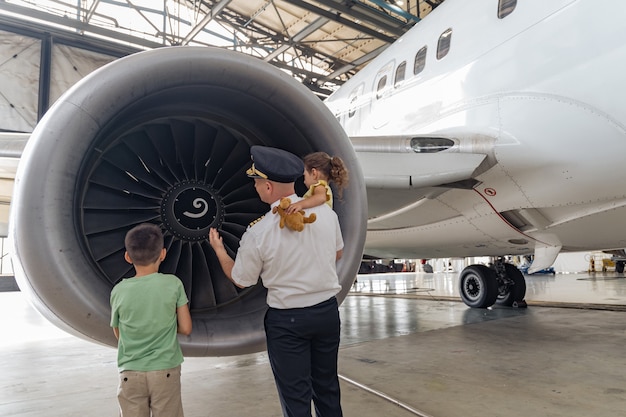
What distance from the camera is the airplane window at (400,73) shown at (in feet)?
13.8

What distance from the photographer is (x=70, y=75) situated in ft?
36.7

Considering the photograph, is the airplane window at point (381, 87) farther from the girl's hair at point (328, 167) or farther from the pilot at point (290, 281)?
the pilot at point (290, 281)

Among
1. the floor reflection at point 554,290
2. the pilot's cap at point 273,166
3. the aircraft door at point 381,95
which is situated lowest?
the floor reflection at point 554,290

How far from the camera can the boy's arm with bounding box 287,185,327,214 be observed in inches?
55.6

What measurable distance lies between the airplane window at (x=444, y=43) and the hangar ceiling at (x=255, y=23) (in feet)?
20.5

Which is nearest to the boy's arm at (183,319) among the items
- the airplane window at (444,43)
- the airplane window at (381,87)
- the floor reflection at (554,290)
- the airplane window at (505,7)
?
the airplane window at (505,7)

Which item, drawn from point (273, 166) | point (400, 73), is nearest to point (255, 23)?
point (400, 73)

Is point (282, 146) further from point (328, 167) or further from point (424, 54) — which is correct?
point (424, 54)

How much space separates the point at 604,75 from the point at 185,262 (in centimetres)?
236

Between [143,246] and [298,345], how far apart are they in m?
0.56

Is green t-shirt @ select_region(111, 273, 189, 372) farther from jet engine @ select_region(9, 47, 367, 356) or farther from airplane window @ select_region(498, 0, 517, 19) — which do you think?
airplane window @ select_region(498, 0, 517, 19)

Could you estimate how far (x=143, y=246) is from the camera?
145cm

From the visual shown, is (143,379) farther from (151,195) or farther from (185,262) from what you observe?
(151,195)

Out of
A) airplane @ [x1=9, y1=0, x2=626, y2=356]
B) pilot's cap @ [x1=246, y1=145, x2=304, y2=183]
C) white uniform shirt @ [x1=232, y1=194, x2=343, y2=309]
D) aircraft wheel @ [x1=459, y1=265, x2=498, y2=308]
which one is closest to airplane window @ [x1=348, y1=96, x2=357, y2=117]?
airplane @ [x1=9, y1=0, x2=626, y2=356]
